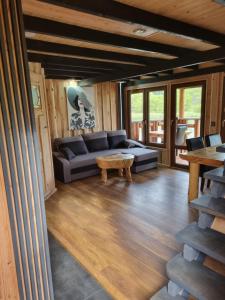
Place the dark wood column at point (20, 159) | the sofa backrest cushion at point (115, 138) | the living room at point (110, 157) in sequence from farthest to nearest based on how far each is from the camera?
1. the sofa backrest cushion at point (115, 138)
2. the living room at point (110, 157)
3. the dark wood column at point (20, 159)

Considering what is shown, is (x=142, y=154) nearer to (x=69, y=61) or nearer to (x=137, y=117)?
(x=137, y=117)

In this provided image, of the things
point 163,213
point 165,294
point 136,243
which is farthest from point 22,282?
point 163,213

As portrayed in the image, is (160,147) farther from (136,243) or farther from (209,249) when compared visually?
(209,249)

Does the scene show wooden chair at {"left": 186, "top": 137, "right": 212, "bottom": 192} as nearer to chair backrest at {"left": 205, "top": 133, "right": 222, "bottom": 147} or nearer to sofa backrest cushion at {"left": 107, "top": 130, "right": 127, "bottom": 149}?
chair backrest at {"left": 205, "top": 133, "right": 222, "bottom": 147}

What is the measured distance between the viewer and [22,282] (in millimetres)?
1291

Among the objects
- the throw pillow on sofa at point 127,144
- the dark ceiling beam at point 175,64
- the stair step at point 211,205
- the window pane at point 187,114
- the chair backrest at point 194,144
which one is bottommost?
the throw pillow on sofa at point 127,144


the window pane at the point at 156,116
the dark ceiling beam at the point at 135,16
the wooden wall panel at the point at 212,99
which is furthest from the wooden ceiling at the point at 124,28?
the window pane at the point at 156,116

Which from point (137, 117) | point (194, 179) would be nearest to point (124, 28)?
point (194, 179)

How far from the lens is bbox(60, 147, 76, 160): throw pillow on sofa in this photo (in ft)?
15.2

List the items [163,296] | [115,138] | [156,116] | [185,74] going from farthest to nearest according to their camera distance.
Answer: [115,138] → [156,116] → [185,74] → [163,296]

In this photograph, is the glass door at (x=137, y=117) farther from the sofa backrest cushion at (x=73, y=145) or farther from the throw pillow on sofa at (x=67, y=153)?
the throw pillow on sofa at (x=67, y=153)

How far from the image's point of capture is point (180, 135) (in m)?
5.25

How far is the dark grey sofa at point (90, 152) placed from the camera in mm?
4562

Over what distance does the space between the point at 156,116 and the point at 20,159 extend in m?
4.87
